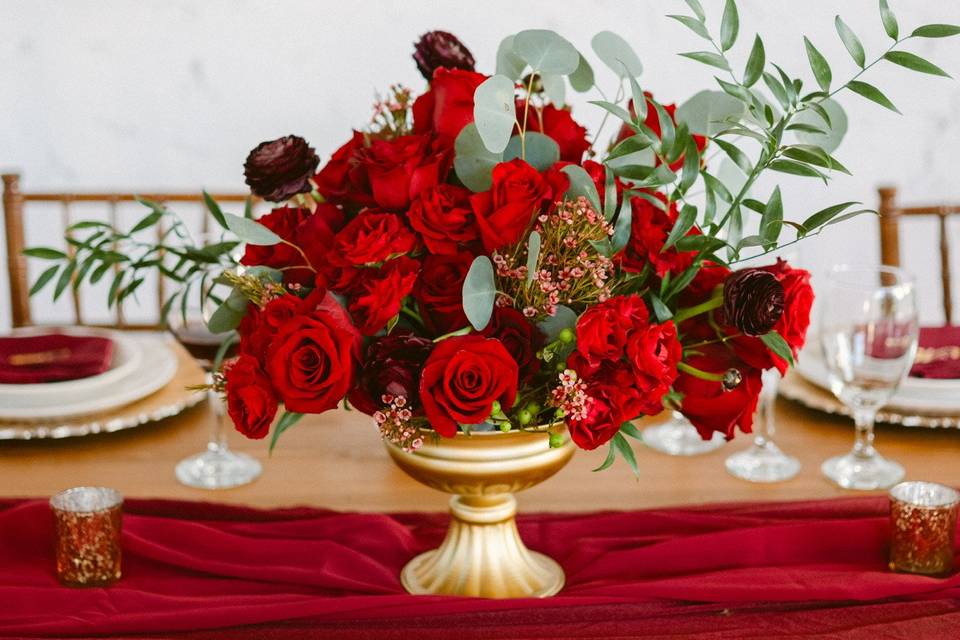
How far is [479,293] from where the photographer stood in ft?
2.34

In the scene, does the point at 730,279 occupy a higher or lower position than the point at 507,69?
lower

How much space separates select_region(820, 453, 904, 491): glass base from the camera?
108cm

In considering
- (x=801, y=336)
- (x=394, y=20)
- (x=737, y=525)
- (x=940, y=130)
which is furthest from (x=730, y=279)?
(x=940, y=130)

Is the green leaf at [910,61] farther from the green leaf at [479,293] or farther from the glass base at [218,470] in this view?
the glass base at [218,470]

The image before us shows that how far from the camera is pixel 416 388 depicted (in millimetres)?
741

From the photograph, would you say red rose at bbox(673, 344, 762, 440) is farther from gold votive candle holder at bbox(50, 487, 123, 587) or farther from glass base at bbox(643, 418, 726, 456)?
gold votive candle holder at bbox(50, 487, 123, 587)

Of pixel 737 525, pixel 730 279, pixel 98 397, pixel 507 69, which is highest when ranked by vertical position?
pixel 507 69

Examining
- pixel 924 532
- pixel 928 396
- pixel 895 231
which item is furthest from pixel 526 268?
pixel 895 231

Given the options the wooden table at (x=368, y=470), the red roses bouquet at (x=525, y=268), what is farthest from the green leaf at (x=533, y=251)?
the wooden table at (x=368, y=470)

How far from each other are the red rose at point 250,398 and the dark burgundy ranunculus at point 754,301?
12.9 inches

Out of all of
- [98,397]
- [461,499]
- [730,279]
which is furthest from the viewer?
[98,397]

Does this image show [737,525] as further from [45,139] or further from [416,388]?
[45,139]

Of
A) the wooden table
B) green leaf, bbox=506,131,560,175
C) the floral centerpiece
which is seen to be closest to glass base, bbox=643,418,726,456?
the wooden table

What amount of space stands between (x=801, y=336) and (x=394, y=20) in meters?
2.23
